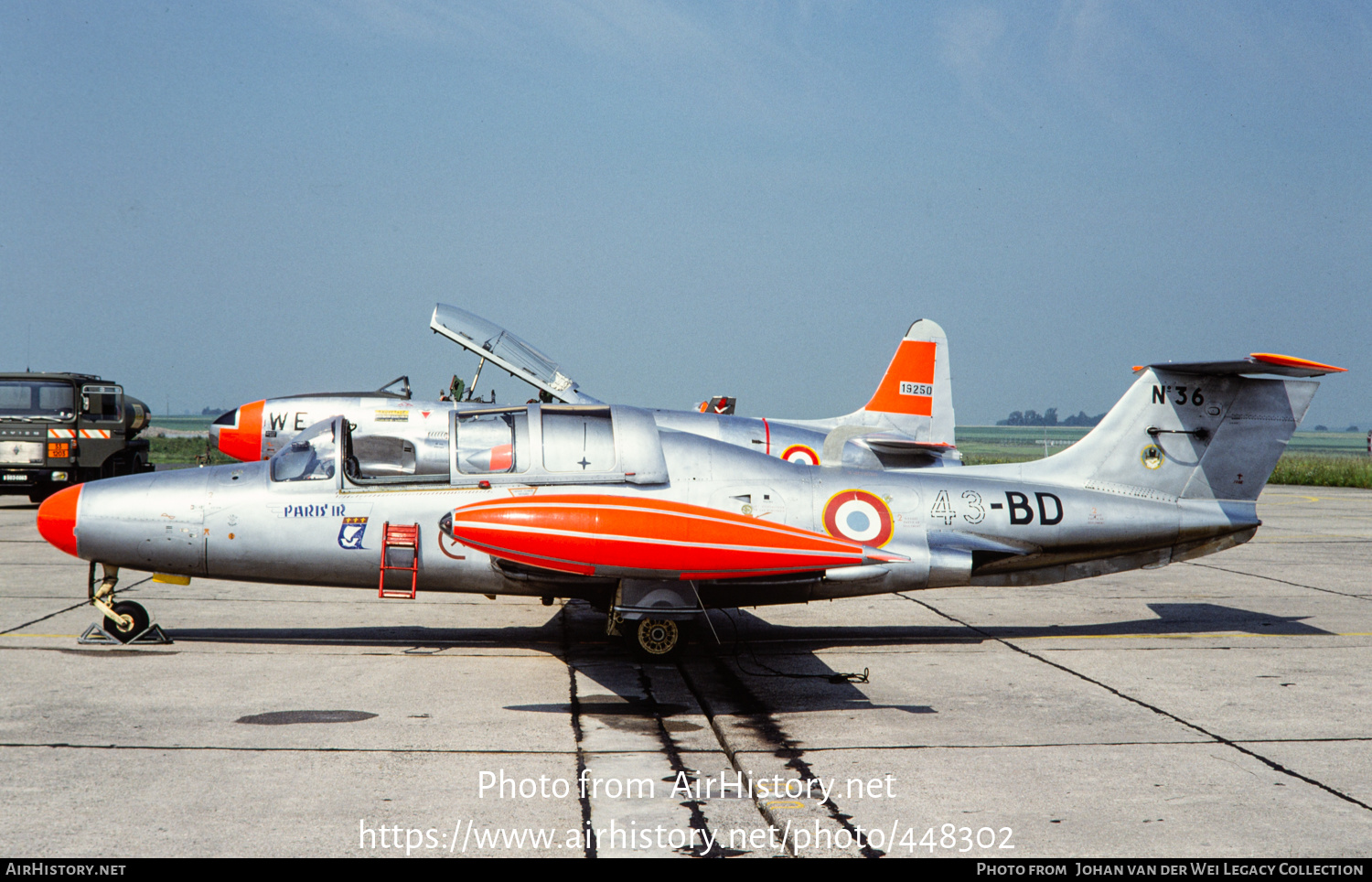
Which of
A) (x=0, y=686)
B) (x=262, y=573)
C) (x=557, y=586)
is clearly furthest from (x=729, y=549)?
(x=0, y=686)

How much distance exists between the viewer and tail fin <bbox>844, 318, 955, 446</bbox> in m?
18.7

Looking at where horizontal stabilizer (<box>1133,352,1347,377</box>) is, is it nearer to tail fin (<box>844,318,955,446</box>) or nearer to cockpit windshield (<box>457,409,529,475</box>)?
cockpit windshield (<box>457,409,529,475</box>)

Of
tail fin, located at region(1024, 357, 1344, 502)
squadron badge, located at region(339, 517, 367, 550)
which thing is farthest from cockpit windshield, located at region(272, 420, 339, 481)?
tail fin, located at region(1024, 357, 1344, 502)

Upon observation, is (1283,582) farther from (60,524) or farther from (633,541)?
(60,524)

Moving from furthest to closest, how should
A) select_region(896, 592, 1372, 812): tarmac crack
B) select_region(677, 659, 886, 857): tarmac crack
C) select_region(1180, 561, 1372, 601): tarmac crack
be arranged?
1. select_region(1180, 561, 1372, 601): tarmac crack
2. select_region(896, 592, 1372, 812): tarmac crack
3. select_region(677, 659, 886, 857): tarmac crack

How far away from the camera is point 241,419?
15680 millimetres

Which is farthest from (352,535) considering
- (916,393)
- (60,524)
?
(916,393)

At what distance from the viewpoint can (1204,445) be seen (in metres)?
9.63

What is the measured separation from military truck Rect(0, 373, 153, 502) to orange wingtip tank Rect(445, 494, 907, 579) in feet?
55.6

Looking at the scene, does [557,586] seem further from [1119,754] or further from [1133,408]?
[1133,408]

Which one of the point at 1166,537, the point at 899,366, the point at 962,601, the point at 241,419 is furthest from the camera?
the point at 899,366

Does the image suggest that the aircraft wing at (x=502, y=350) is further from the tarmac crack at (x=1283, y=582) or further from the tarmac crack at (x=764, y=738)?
the tarmac crack at (x=1283, y=582)

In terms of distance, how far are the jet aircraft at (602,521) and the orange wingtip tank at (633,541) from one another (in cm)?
2

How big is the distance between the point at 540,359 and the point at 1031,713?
7932 millimetres
